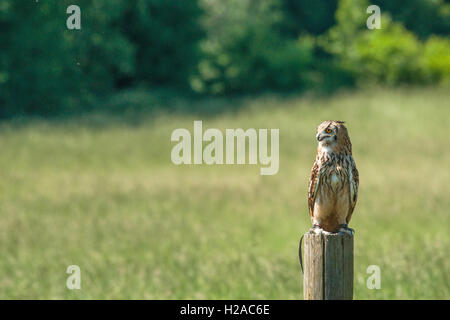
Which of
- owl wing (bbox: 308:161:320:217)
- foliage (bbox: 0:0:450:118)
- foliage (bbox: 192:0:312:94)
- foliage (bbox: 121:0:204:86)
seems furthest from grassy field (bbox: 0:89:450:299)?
foliage (bbox: 192:0:312:94)

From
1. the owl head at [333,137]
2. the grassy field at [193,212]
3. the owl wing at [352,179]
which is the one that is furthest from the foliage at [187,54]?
the owl head at [333,137]

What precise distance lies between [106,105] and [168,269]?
25619 mm

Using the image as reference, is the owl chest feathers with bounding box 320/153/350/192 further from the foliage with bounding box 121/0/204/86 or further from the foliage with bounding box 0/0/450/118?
the foliage with bounding box 121/0/204/86

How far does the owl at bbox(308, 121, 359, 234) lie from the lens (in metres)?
3.63

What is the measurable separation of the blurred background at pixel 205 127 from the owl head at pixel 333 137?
3.28 m

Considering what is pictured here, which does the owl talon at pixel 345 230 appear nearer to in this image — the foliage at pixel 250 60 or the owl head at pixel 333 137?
the owl head at pixel 333 137

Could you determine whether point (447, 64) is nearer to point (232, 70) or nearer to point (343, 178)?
point (232, 70)

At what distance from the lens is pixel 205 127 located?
25.9 metres

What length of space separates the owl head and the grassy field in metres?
3.39

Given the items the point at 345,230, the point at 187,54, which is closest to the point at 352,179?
the point at 345,230

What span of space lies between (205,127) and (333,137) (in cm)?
2247

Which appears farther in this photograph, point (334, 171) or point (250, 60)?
point (250, 60)

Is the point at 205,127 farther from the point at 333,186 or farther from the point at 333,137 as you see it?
the point at 333,137

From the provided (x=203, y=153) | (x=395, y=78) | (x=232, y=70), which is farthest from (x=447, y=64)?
(x=203, y=153)
